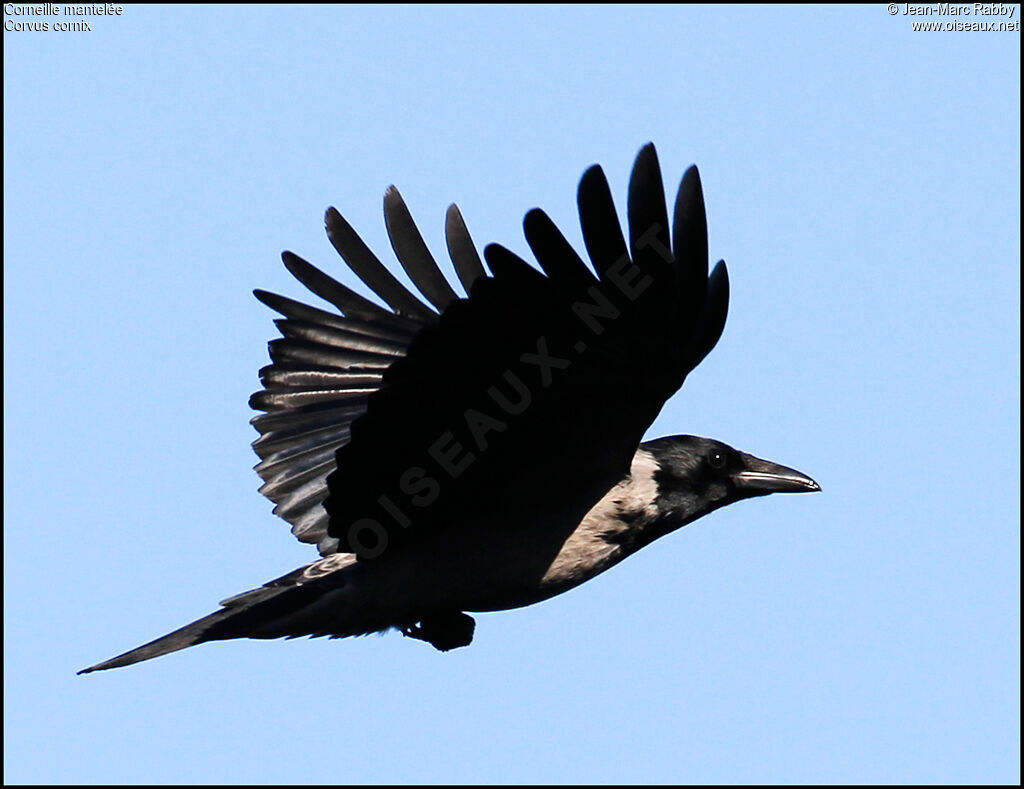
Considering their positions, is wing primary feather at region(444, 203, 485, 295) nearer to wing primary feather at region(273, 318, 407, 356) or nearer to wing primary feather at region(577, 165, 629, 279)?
wing primary feather at region(273, 318, 407, 356)

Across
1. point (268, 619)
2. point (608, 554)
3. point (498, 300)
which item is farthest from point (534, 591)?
point (498, 300)

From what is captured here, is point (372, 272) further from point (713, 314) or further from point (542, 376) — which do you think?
point (713, 314)

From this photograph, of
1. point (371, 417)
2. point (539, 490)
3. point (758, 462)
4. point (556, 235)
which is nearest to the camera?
point (556, 235)

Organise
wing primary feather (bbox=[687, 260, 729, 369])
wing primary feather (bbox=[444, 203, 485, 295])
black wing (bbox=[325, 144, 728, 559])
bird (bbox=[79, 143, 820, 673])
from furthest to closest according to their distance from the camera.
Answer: wing primary feather (bbox=[444, 203, 485, 295])
wing primary feather (bbox=[687, 260, 729, 369])
bird (bbox=[79, 143, 820, 673])
black wing (bbox=[325, 144, 728, 559])

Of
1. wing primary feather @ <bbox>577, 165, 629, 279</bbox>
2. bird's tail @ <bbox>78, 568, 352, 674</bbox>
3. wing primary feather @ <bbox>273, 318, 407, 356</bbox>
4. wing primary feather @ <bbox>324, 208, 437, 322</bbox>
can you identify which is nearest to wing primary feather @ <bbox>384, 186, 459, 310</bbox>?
wing primary feather @ <bbox>324, 208, 437, 322</bbox>

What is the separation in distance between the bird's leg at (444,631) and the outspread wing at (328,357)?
92 cm

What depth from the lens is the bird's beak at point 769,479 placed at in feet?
28.2

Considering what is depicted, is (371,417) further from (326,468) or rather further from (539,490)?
(326,468)

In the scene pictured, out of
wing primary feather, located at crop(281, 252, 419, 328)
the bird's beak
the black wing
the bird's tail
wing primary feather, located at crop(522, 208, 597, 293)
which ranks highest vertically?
wing primary feather, located at crop(281, 252, 419, 328)

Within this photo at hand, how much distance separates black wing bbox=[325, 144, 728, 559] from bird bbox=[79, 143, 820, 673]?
0.03 feet

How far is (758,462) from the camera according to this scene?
8672mm

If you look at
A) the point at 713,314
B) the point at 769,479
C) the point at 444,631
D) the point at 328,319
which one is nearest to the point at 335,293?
the point at 328,319

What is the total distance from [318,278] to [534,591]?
245 cm

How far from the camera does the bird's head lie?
8234mm
